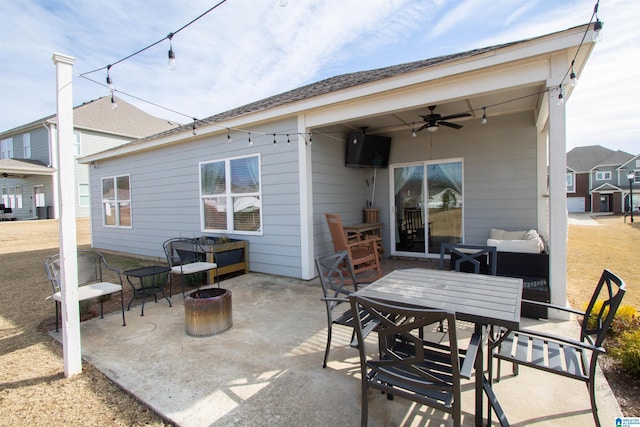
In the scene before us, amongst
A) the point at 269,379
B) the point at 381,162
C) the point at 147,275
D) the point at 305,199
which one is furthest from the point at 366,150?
the point at 269,379

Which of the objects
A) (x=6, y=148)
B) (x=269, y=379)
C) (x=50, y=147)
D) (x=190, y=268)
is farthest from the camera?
(x=6, y=148)

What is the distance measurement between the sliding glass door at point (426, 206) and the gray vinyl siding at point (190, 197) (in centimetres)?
264

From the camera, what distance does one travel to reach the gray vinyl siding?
527 cm

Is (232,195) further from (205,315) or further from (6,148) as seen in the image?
(6,148)

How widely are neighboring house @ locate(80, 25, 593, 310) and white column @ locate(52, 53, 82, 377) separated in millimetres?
2965

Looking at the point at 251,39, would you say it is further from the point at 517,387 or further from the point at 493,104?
the point at 517,387

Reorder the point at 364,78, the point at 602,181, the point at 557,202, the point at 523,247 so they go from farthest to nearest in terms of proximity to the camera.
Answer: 1. the point at 602,181
2. the point at 364,78
3. the point at 523,247
4. the point at 557,202

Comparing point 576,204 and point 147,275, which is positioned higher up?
point 576,204

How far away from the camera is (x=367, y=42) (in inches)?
193

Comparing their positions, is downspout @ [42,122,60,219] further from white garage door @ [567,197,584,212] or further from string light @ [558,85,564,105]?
white garage door @ [567,197,584,212]

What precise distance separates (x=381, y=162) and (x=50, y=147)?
18.1m

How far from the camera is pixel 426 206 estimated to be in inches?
254

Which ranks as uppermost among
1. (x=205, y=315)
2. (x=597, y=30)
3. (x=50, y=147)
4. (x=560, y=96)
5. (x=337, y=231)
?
(x=50, y=147)

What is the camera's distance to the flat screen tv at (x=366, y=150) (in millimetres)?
6055
